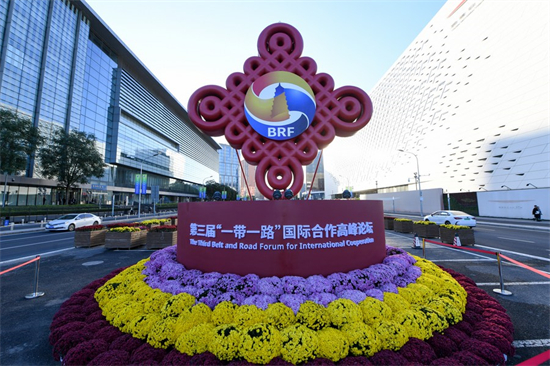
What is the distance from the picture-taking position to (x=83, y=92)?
42.7 metres

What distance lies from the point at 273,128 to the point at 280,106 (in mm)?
652

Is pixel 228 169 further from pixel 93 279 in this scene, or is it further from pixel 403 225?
pixel 93 279

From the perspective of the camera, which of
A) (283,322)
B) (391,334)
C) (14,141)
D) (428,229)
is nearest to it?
(391,334)

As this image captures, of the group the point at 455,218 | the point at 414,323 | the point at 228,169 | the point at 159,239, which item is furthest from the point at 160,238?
the point at 228,169

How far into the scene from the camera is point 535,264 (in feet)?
30.0

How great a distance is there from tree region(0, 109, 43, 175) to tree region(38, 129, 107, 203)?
3154 mm

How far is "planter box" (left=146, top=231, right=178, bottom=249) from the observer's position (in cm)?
1273

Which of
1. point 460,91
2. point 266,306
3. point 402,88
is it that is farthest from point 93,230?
point 402,88

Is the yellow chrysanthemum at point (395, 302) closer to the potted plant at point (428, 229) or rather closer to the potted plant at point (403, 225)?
the potted plant at point (428, 229)

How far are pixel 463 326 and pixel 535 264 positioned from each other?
8442 mm

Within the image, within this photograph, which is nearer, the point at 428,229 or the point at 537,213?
the point at 428,229

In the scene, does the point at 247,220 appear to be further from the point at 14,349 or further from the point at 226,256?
the point at 14,349

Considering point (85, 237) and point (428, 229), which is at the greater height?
point (428, 229)

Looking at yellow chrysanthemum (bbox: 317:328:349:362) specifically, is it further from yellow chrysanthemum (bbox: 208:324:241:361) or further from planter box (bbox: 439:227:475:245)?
planter box (bbox: 439:227:475:245)
